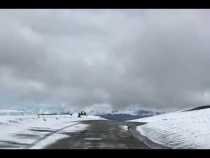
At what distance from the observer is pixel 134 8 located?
14.5m
